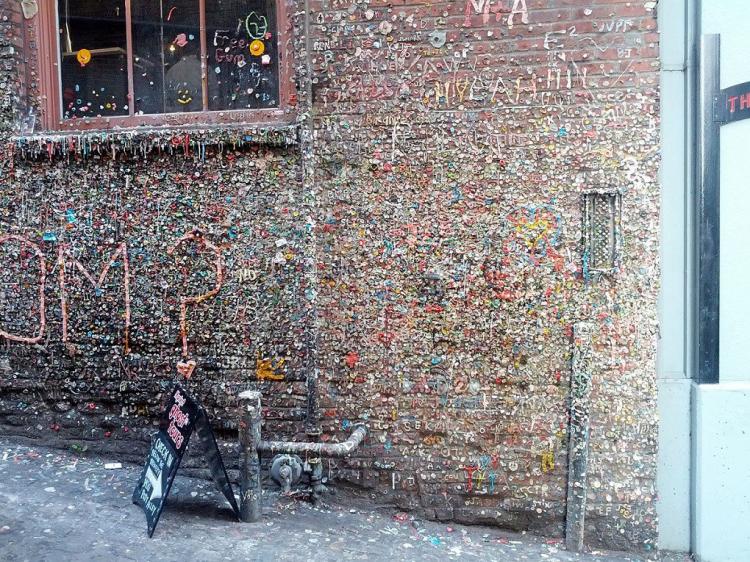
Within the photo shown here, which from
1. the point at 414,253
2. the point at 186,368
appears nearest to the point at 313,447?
the point at 186,368

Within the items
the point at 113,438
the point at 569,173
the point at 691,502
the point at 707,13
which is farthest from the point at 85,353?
the point at 707,13

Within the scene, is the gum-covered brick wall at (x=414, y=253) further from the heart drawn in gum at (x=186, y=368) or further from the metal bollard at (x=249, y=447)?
the metal bollard at (x=249, y=447)

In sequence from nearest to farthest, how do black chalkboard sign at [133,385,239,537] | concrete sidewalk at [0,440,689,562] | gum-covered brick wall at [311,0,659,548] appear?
concrete sidewalk at [0,440,689,562] → black chalkboard sign at [133,385,239,537] → gum-covered brick wall at [311,0,659,548]

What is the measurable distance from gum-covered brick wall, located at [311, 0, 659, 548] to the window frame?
26 cm

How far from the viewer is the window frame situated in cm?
381

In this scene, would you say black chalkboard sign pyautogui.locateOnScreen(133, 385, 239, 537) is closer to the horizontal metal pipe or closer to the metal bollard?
the metal bollard

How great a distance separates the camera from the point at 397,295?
12.0 ft

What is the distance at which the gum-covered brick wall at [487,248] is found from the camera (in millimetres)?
3484

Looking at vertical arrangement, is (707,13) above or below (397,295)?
above

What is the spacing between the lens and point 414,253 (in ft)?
12.0

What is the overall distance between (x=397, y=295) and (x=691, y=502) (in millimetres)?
2077

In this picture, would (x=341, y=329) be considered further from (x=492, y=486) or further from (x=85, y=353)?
(x=85, y=353)

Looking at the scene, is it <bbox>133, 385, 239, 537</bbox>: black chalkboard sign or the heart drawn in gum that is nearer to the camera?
<bbox>133, 385, 239, 537</bbox>: black chalkboard sign

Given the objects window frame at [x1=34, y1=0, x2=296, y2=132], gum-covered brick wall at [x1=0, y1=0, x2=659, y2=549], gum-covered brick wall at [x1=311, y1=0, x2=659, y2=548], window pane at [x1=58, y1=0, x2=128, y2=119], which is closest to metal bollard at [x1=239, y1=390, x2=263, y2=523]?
gum-covered brick wall at [x1=0, y1=0, x2=659, y2=549]
